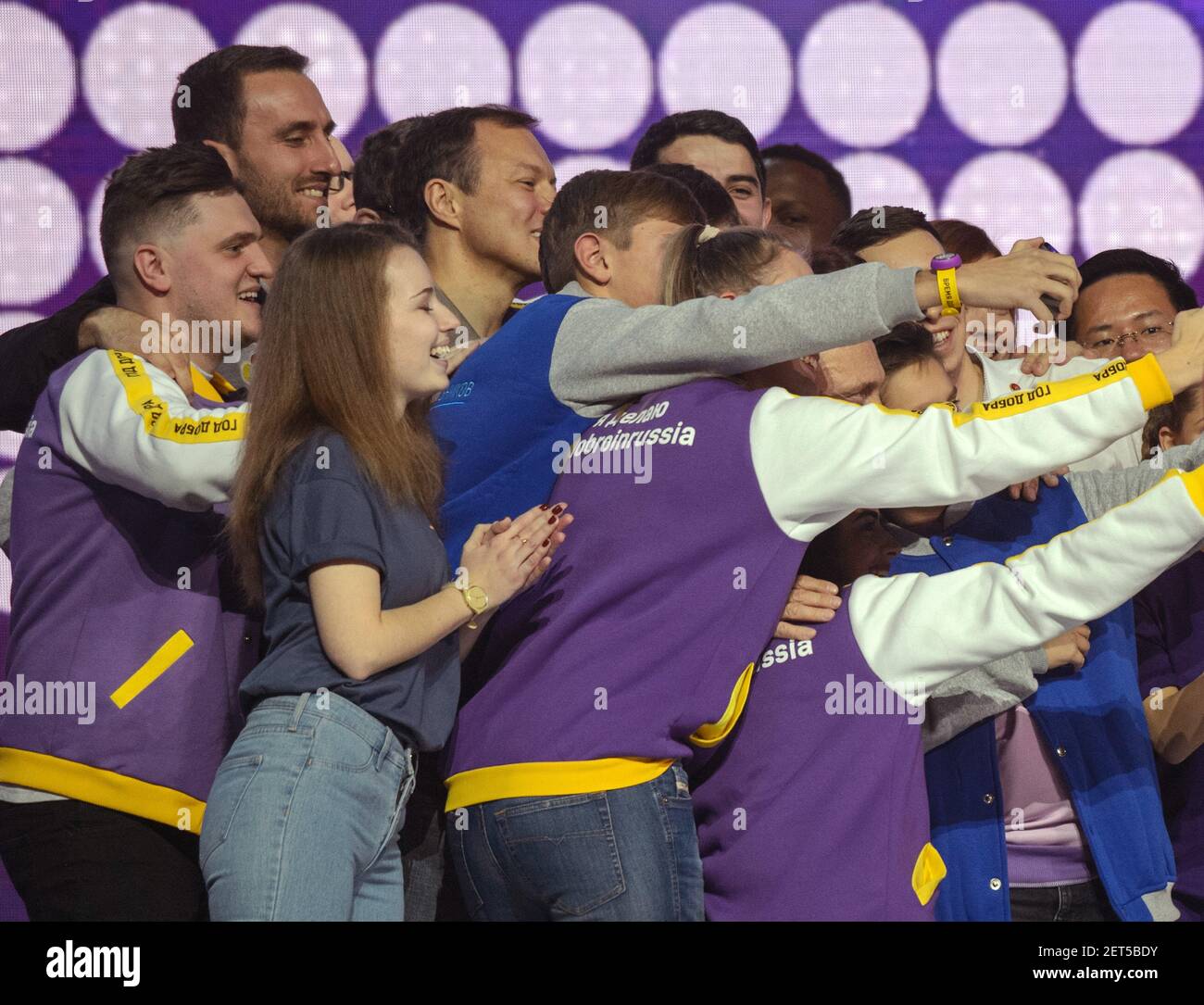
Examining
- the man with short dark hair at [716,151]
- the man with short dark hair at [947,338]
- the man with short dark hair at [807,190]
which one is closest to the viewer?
the man with short dark hair at [947,338]

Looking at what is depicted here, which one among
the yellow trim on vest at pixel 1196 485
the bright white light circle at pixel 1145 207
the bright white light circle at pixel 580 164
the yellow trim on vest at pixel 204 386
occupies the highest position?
the bright white light circle at pixel 580 164

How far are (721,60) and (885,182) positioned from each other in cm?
51

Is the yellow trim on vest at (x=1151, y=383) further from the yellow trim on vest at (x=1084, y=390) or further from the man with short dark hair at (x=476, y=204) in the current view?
the man with short dark hair at (x=476, y=204)

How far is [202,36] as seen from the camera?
391 centimetres

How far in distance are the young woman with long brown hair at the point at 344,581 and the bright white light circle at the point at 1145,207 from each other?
2267 mm

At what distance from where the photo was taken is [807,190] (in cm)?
411

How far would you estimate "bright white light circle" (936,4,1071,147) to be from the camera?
4.00m

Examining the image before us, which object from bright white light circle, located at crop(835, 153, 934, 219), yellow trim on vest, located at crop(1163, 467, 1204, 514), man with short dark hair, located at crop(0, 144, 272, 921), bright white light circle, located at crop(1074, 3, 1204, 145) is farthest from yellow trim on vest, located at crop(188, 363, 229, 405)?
bright white light circle, located at crop(1074, 3, 1204, 145)

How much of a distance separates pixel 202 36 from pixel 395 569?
90.2 inches

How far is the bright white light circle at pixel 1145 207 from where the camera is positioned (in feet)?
12.9

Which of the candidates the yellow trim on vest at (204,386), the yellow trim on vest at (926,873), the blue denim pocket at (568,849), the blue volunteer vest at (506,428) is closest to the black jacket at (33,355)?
the yellow trim on vest at (204,386)

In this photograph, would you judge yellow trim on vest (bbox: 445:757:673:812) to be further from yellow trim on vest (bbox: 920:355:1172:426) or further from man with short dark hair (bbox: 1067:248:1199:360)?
man with short dark hair (bbox: 1067:248:1199:360)

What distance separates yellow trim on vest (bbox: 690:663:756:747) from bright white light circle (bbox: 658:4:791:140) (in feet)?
7.29
